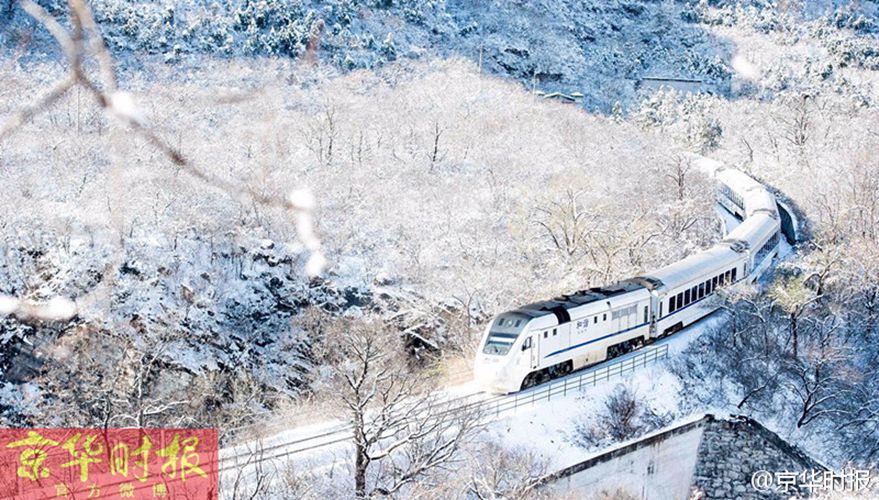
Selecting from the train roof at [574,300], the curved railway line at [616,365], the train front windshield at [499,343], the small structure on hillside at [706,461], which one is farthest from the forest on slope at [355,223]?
the train front windshield at [499,343]

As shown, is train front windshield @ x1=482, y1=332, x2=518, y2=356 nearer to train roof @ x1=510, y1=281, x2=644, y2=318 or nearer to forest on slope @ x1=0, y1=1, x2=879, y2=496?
train roof @ x1=510, y1=281, x2=644, y2=318

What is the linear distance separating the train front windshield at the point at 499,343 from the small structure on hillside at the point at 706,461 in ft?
11.1

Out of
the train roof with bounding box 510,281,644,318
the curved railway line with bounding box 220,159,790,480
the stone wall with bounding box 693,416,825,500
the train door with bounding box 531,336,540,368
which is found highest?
the train roof with bounding box 510,281,644,318

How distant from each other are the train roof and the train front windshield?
722mm

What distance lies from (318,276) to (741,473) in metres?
14.4

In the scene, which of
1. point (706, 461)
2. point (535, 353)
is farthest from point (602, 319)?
point (706, 461)

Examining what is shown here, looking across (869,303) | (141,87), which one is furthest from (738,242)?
(141,87)

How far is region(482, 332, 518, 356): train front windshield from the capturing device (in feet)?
64.9

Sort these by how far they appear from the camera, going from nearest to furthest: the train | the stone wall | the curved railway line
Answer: the curved railway line
the train
the stone wall

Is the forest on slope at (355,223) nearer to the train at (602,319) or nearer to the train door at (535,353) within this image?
the train at (602,319)

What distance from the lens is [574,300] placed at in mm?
21516

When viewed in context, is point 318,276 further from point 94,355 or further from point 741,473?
point 741,473

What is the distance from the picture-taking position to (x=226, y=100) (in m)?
3.28

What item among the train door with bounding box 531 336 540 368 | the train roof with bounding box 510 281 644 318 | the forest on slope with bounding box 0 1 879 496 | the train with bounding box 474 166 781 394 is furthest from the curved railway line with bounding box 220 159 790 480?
the forest on slope with bounding box 0 1 879 496
